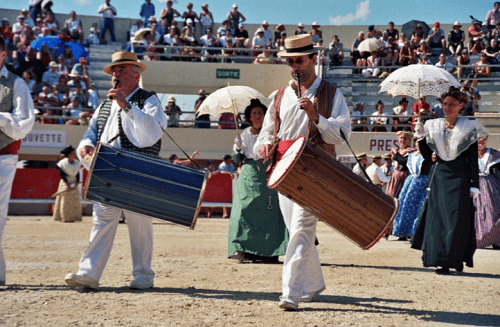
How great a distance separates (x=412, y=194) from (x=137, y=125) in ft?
21.2

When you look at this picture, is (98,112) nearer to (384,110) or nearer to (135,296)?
(135,296)

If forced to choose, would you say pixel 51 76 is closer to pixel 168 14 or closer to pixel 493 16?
pixel 168 14

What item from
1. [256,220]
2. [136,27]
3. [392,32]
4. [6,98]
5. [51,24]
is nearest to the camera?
[6,98]

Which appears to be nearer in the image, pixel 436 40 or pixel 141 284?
pixel 141 284

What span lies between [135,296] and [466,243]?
146 inches

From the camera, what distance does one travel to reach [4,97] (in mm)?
6246

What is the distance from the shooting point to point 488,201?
1086cm

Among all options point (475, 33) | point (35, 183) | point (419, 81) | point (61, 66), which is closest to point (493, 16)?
point (475, 33)

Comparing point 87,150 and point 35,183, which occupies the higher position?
point 87,150

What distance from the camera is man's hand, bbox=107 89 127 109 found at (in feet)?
Result: 18.9

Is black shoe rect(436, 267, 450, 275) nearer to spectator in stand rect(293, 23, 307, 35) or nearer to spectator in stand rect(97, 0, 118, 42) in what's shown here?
spectator in stand rect(293, 23, 307, 35)

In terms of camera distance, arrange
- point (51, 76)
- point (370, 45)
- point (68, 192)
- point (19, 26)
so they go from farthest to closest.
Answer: point (19, 26), point (370, 45), point (51, 76), point (68, 192)

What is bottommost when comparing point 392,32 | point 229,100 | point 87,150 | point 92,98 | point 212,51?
point 87,150

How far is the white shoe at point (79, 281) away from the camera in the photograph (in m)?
5.93
